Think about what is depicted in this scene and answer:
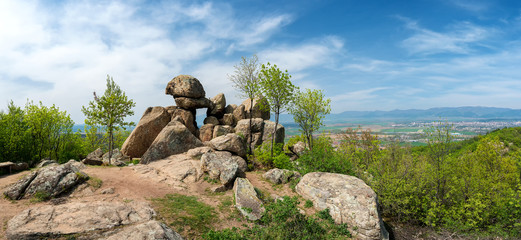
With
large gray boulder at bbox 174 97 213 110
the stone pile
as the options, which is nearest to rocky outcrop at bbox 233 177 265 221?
the stone pile

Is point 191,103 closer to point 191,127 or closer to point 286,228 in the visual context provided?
point 191,127

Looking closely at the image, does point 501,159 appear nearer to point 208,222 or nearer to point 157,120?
point 208,222

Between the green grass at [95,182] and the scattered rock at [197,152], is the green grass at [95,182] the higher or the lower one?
the lower one

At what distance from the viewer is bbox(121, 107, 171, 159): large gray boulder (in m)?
31.2

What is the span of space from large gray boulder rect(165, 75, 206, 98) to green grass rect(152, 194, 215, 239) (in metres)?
21.0

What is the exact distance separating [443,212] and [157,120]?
33.8 meters

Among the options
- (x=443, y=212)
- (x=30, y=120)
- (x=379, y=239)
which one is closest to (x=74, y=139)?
(x=30, y=120)

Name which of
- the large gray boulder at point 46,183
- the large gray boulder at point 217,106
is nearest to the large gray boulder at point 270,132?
the large gray boulder at point 217,106

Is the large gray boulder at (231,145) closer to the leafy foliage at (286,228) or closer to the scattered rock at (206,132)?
the scattered rock at (206,132)

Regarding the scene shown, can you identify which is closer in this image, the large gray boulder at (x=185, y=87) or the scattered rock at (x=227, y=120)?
the large gray boulder at (x=185, y=87)

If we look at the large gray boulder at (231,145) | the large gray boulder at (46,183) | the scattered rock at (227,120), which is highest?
the scattered rock at (227,120)

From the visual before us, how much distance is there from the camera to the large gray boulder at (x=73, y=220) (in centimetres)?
1091

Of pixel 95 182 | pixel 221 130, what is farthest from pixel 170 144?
pixel 95 182

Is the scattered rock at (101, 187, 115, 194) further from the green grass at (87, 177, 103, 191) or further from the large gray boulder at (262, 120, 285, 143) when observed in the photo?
the large gray boulder at (262, 120, 285, 143)
